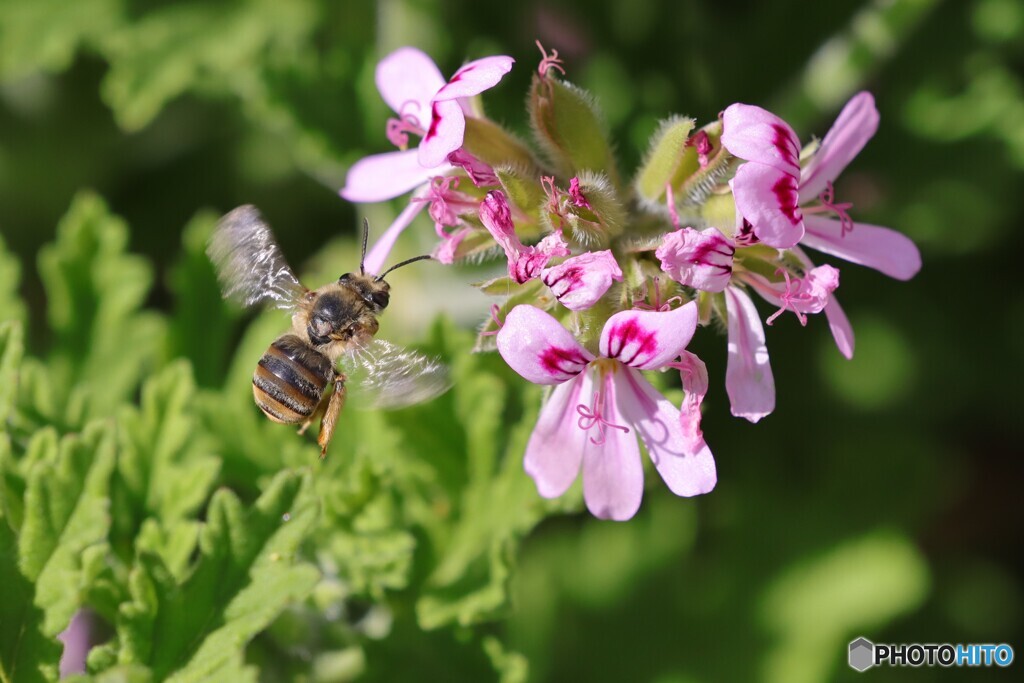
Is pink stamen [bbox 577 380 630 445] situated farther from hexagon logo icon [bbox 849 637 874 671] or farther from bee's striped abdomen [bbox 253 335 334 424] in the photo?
hexagon logo icon [bbox 849 637 874 671]

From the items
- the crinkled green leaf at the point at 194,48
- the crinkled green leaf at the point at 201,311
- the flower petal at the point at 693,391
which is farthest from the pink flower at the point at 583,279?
the crinkled green leaf at the point at 194,48

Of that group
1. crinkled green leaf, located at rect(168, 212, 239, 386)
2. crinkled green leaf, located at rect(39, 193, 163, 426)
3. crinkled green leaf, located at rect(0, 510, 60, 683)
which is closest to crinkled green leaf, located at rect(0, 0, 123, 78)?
crinkled green leaf, located at rect(39, 193, 163, 426)

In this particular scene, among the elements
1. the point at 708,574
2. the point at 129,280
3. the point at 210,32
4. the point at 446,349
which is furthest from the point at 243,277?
the point at 708,574

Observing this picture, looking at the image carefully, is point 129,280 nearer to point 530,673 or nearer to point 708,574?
point 530,673

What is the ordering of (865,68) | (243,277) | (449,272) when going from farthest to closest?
(449,272) → (865,68) → (243,277)

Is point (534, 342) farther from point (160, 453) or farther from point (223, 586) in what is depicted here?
point (160, 453)

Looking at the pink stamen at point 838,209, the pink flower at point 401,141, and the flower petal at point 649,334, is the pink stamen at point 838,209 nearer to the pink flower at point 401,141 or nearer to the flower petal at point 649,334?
the flower petal at point 649,334
